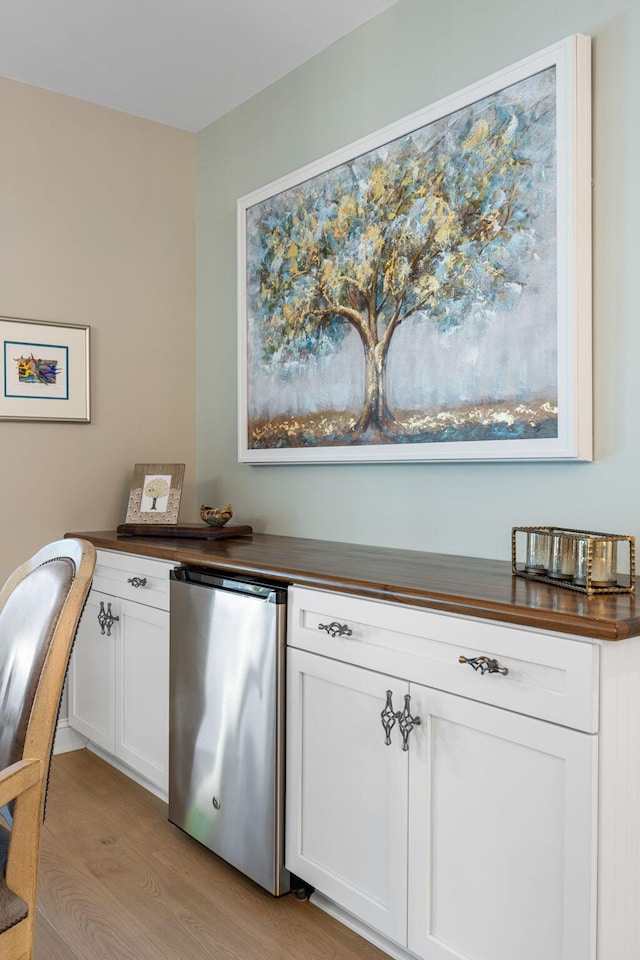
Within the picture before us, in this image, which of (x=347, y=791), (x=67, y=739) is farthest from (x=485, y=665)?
(x=67, y=739)

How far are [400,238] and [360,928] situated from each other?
1.94 metres

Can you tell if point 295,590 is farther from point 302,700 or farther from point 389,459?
point 389,459

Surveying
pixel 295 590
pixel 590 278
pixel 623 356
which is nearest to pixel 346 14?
pixel 590 278

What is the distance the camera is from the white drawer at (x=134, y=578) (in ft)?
8.32

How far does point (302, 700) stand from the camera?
1977 millimetres

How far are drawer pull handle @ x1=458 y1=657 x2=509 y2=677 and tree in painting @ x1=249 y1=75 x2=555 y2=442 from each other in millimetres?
1022

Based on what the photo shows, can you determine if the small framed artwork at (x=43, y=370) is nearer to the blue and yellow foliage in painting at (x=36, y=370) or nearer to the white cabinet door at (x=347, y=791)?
the blue and yellow foliage in painting at (x=36, y=370)

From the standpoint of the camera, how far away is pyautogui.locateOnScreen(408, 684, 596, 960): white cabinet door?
1374 mm

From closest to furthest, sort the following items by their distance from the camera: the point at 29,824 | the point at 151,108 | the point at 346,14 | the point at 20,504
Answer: the point at 29,824
the point at 346,14
the point at 20,504
the point at 151,108

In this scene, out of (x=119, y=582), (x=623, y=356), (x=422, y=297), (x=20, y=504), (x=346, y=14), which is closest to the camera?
(x=623, y=356)

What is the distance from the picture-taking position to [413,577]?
1.83 meters

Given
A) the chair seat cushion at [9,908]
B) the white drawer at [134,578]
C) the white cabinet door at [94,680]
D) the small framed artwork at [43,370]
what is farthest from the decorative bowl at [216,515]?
the chair seat cushion at [9,908]

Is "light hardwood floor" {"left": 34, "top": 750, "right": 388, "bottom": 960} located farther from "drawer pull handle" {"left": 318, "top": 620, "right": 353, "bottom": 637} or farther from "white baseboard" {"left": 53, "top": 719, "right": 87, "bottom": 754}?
"drawer pull handle" {"left": 318, "top": 620, "right": 353, "bottom": 637}

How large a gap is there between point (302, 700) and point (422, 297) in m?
1.23
